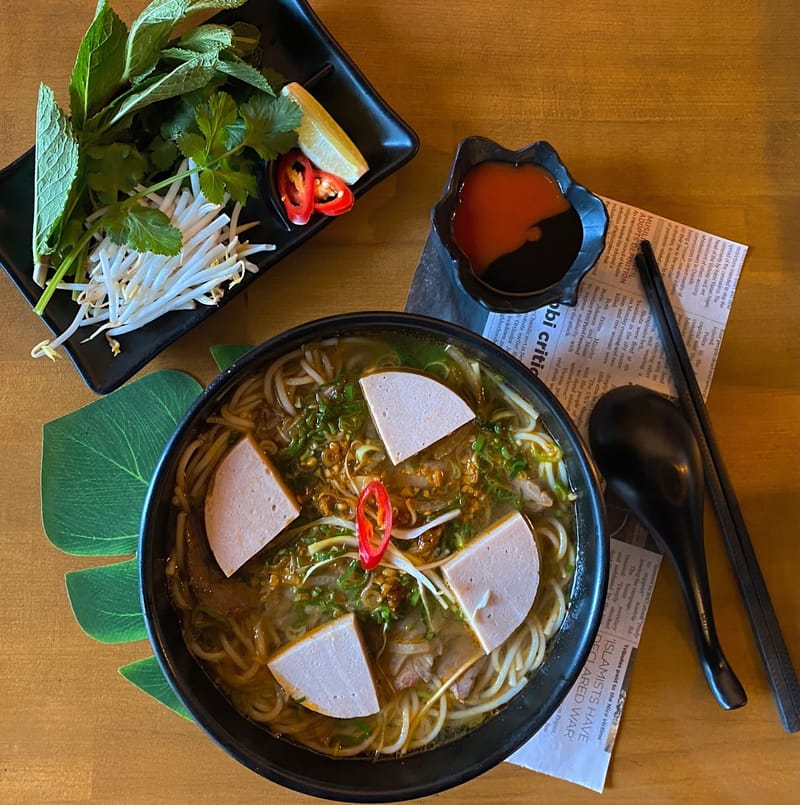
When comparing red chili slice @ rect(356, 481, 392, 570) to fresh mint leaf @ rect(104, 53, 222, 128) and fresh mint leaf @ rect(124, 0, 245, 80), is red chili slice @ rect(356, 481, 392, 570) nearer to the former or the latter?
fresh mint leaf @ rect(104, 53, 222, 128)

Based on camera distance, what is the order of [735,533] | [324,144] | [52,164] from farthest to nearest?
[735,533] < [324,144] < [52,164]

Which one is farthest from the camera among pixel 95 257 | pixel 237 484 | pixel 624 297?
pixel 624 297

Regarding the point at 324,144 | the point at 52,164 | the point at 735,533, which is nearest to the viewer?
the point at 52,164

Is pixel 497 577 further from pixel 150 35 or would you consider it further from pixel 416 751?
pixel 150 35

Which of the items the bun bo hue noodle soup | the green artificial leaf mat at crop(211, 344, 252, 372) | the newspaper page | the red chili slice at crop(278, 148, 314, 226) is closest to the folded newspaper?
the newspaper page

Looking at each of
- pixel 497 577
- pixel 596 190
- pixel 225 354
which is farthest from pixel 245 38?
pixel 497 577

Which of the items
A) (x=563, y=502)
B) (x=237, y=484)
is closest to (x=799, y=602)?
(x=563, y=502)

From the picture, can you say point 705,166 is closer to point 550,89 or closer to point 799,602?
point 550,89
